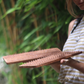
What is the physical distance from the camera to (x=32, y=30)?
1141 millimetres

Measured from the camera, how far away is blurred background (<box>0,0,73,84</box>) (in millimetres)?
936

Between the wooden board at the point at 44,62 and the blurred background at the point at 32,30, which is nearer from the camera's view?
the wooden board at the point at 44,62

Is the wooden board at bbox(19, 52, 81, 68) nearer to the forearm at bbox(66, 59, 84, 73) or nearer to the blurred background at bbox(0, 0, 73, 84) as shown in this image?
the forearm at bbox(66, 59, 84, 73)

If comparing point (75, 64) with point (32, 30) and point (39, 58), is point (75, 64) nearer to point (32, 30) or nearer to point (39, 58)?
point (39, 58)

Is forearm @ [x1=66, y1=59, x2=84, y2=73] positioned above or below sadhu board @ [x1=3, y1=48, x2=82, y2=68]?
below

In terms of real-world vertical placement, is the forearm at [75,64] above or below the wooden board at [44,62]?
below

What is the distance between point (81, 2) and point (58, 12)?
0.36 metres

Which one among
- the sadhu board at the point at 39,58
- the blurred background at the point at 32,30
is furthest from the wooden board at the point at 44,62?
the blurred background at the point at 32,30

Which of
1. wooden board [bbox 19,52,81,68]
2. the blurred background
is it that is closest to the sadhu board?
wooden board [bbox 19,52,81,68]

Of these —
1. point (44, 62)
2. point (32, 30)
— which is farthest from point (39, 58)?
point (32, 30)

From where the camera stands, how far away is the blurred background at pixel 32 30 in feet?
3.07

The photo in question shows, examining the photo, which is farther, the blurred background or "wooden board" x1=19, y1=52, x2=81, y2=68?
the blurred background

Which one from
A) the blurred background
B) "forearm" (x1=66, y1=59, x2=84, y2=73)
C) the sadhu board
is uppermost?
the sadhu board

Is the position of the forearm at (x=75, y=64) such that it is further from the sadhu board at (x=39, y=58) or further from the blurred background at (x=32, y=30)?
the blurred background at (x=32, y=30)
